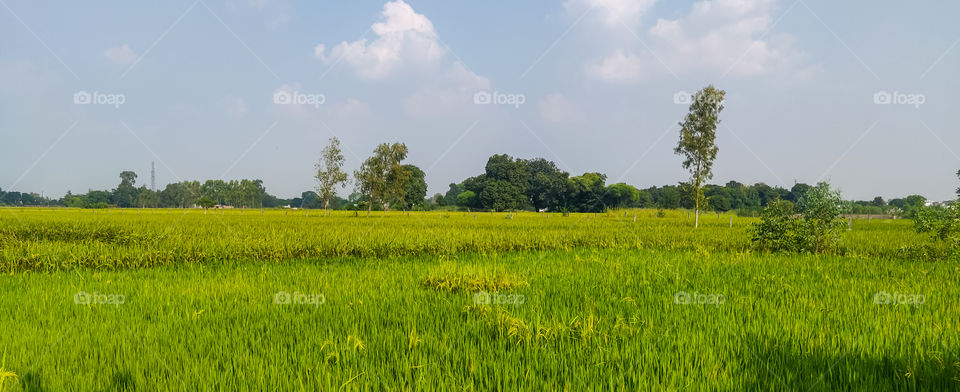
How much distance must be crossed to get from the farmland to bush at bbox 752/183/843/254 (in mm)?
3121

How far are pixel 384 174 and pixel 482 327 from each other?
131 feet

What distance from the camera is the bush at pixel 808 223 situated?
13.0 m

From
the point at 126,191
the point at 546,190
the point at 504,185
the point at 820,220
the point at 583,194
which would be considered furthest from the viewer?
the point at 126,191

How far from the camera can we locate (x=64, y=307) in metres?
6.21

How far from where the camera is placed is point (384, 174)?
43.3 meters

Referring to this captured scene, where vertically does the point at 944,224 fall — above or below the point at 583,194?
below

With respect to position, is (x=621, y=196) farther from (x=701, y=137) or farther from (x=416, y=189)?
(x=701, y=137)

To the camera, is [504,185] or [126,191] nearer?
[504,185]

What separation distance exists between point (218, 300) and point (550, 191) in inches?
3687

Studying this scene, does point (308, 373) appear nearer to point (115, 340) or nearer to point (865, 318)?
point (115, 340)

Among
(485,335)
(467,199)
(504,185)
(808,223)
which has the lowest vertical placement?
(485,335)

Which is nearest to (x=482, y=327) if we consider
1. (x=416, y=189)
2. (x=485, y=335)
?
(x=485, y=335)

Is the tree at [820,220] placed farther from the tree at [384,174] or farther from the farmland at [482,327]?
the tree at [384,174]

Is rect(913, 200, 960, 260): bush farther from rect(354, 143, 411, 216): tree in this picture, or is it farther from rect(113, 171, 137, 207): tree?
rect(113, 171, 137, 207): tree
